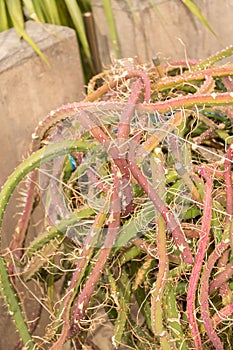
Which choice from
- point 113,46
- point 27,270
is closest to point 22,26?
point 113,46

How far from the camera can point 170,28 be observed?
1271 mm

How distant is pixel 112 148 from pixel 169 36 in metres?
0.61

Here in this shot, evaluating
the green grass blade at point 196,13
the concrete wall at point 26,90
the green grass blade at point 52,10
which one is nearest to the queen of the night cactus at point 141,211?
the concrete wall at point 26,90

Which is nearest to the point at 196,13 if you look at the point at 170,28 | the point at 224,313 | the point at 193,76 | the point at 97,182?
the point at 170,28

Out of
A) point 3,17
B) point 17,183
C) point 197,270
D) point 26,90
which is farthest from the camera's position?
point 3,17

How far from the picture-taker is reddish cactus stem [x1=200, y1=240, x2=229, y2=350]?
2.23 ft

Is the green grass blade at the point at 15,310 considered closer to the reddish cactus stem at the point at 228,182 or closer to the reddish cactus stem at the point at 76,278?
the reddish cactus stem at the point at 76,278

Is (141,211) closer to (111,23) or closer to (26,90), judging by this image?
(26,90)

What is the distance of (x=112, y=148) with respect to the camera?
2.36 feet

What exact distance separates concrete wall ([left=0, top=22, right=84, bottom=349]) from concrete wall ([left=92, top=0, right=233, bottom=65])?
179 mm

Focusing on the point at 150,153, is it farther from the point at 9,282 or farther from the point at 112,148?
the point at 9,282

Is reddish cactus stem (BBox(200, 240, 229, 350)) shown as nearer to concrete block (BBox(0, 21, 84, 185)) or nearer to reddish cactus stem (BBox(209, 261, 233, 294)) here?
reddish cactus stem (BBox(209, 261, 233, 294))

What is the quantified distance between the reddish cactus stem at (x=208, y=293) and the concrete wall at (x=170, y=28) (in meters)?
0.60

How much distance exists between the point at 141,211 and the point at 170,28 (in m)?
0.63
